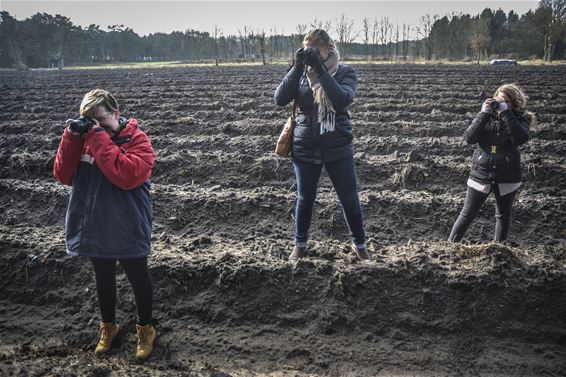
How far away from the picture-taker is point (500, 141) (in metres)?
3.64

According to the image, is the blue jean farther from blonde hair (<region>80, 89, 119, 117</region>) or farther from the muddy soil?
blonde hair (<region>80, 89, 119, 117</region>)

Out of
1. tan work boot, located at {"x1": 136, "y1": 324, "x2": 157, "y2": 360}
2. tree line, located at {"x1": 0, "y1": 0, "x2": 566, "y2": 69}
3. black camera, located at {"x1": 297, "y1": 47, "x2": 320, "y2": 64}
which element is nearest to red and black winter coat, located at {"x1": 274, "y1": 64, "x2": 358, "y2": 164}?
black camera, located at {"x1": 297, "y1": 47, "x2": 320, "y2": 64}

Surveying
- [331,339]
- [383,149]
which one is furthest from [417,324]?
[383,149]

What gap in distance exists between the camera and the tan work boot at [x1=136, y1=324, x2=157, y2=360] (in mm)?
2799

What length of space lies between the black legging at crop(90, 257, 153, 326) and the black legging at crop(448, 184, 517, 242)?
118 inches

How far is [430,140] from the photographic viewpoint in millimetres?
8312

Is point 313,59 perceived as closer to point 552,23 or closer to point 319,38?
point 319,38

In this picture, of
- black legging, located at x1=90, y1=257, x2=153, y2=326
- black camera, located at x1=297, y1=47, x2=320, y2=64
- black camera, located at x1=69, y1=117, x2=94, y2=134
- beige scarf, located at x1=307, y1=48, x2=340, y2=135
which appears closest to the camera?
black camera, located at x1=69, y1=117, x2=94, y2=134

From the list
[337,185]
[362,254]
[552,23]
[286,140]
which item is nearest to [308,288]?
[362,254]

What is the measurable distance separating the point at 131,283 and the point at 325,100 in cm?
197

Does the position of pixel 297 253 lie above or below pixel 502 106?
below

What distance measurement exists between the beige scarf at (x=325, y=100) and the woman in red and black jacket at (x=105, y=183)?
52.6 inches

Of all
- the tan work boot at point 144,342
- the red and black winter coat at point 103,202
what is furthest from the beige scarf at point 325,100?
the tan work boot at point 144,342

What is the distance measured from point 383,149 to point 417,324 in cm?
522
